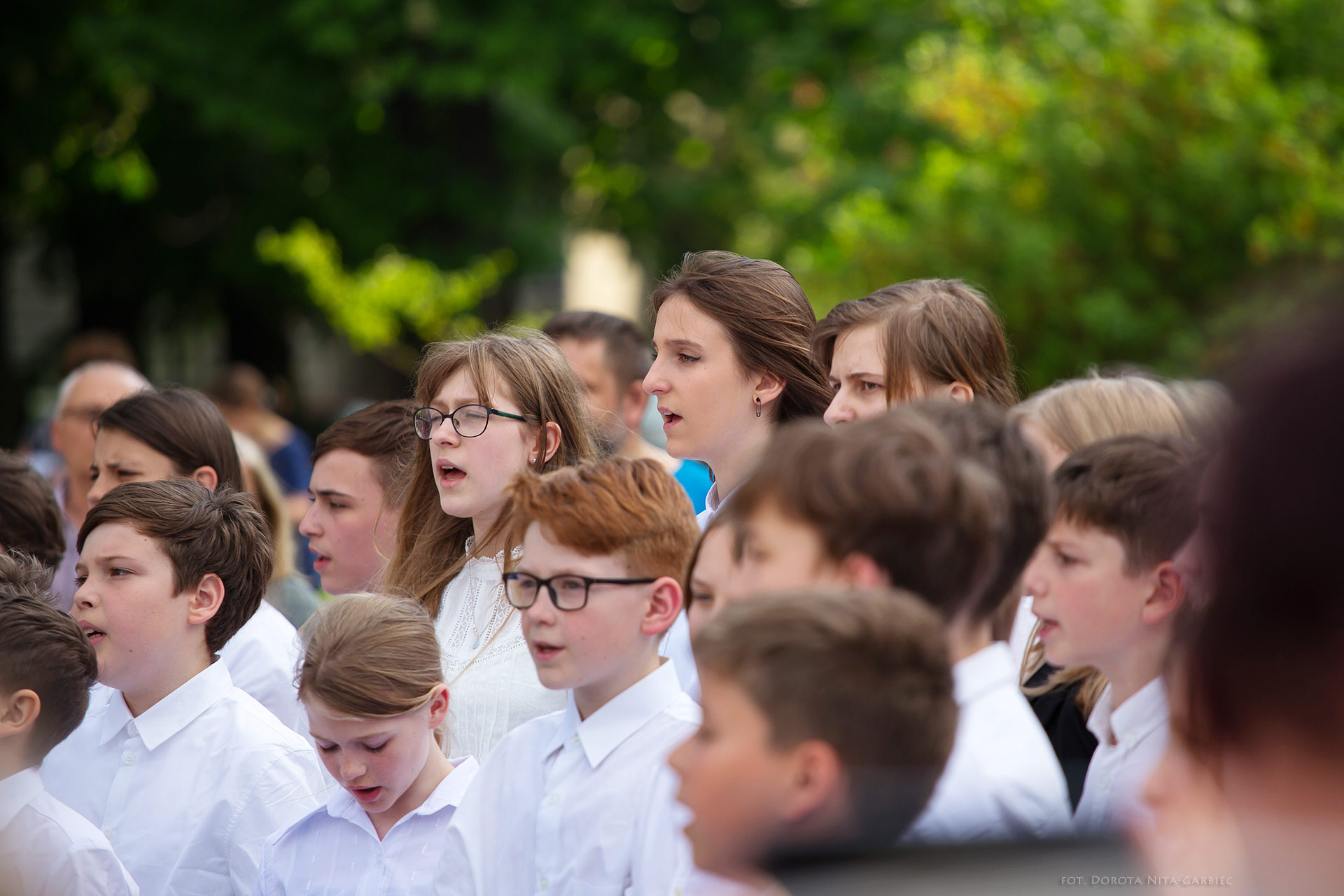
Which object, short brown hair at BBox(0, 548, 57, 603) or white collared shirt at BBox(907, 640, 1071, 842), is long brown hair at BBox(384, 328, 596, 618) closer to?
short brown hair at BBox(0, 548, 57, 603)

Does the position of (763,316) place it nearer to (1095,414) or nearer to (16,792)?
(1095,414)

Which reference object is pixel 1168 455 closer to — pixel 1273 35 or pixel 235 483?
pixel 235 483

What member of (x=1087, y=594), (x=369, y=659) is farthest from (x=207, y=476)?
(x=1087, y=594)

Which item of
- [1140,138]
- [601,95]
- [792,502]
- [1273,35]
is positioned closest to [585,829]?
[792,502]

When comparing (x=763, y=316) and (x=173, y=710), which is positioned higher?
(x=763, y=316)

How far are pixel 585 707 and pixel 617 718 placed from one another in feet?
0.22

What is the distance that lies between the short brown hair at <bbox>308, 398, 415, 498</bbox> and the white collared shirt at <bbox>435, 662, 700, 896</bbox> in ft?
5.42

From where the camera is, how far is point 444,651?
313 centimetres

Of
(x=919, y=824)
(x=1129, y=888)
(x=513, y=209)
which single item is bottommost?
(x=513, y=209)

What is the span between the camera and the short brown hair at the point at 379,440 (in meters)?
3.87

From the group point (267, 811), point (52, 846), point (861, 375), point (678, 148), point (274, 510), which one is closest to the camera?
point (52, 846)

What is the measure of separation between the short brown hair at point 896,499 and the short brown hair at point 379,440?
231cm

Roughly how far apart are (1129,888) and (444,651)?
2.32 metres

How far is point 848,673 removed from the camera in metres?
1.44
